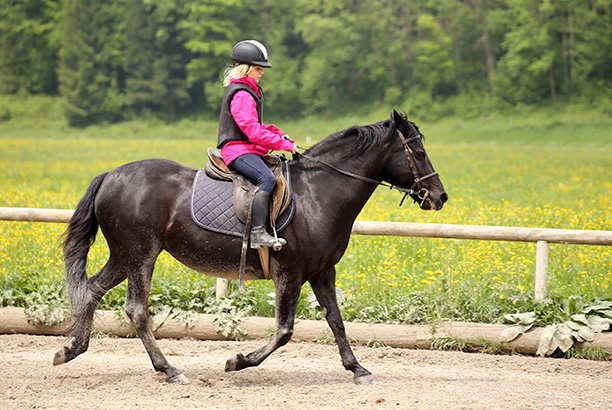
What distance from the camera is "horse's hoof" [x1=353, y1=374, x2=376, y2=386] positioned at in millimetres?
5230

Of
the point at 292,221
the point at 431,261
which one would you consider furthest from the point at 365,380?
the point at 431,261

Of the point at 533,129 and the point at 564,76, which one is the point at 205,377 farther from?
the point at 564,76

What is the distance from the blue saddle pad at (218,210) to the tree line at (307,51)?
49.9 m

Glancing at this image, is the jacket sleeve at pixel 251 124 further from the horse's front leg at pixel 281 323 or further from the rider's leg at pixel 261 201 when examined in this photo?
the horse's front leg at pixel 281 323

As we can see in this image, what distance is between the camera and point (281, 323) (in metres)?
5.15

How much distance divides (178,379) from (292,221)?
1596 millimetres

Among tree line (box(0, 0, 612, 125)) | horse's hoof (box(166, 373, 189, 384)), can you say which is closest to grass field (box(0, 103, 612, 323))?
horse's hoof (box(166, 373, 189, 384))

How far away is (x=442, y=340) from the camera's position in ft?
20.8

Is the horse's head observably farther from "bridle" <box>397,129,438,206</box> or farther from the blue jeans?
the blue jeans

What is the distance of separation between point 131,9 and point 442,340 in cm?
6470

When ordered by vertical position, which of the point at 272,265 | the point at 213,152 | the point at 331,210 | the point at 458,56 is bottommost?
the point at 272,265

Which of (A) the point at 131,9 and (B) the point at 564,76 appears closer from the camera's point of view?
(B) the point at 564,76

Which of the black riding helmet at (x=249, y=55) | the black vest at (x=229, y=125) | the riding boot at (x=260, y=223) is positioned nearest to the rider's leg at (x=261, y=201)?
the riding boot at (x=260, y=223)

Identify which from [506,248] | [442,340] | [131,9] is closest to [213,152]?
[442,340]
